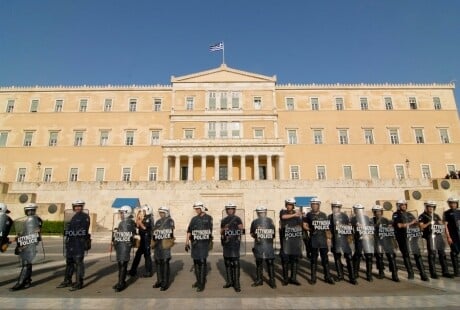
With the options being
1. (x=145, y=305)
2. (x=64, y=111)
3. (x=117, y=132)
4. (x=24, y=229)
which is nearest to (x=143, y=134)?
(x=117, y=132)

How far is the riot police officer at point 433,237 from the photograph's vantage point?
8972 millimetres

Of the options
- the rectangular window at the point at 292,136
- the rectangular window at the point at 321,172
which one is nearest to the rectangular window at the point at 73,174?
the rectangular window at the point at 292,136

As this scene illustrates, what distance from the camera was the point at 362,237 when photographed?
29.4 ft

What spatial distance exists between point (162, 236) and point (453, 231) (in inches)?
338

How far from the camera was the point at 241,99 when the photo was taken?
143 ft

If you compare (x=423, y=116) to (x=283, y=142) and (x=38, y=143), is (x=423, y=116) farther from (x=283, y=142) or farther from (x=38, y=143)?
(x=38, y=143)

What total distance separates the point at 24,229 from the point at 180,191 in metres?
20.6

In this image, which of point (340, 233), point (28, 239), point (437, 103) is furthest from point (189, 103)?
point (340, 233)

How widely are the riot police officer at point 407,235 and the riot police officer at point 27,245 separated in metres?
10.2

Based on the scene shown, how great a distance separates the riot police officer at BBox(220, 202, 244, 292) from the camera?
775cm

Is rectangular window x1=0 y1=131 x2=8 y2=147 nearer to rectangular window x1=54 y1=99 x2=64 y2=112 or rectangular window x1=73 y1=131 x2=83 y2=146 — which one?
rectangular window x1=54 y1=99 x2=64 y2=112

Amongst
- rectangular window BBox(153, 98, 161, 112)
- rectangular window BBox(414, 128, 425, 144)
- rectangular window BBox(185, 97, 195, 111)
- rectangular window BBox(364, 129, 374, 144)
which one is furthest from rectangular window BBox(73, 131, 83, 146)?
rectangular window BBox(414, 128, 425, 144)

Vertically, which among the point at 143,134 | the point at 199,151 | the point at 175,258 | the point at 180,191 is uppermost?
the point at 143,134

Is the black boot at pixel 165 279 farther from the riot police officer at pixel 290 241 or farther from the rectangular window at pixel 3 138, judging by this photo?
the rectangular window at pixel 3 138
